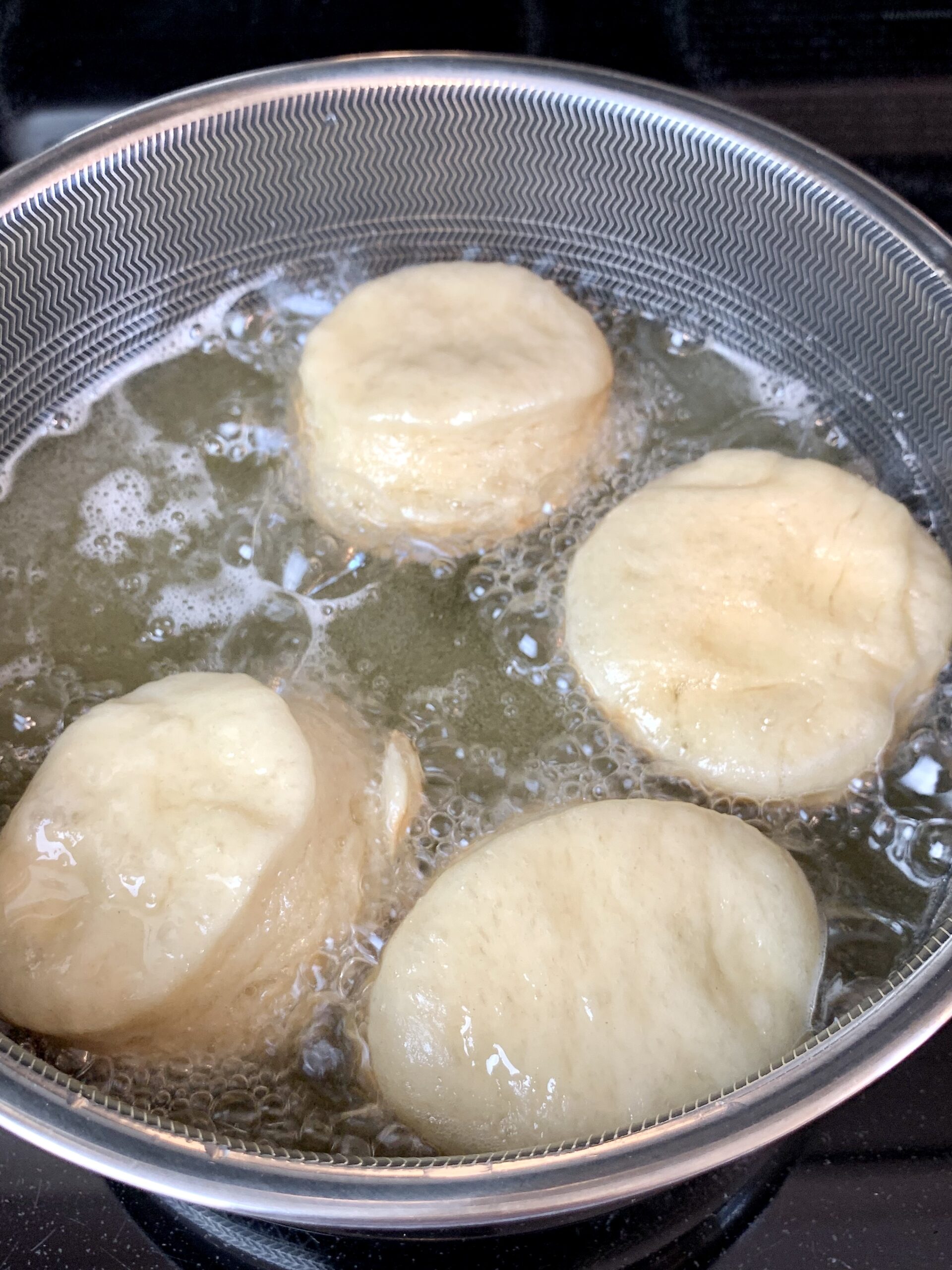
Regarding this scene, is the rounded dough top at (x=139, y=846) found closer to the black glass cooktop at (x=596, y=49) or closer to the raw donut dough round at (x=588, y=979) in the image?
the raw donut dough round at (x=588, y=979)

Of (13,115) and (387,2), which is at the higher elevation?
(387,2)

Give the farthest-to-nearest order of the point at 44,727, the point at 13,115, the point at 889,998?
the point at 13,115 → the point at 44,727 → the point at 889,998

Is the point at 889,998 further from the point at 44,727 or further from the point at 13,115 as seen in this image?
the point at 13,115

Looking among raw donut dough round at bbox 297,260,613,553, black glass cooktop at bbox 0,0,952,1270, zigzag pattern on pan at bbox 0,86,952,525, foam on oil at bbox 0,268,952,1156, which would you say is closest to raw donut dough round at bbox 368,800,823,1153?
foam on oil at bbox 0,268,952,1156

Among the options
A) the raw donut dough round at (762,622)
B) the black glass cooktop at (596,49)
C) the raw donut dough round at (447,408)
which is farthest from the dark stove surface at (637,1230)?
the black glass cooktop at (596,49)

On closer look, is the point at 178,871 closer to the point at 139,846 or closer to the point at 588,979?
the point at 139,846

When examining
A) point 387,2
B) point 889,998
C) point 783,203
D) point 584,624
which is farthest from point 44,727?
point 387,2
